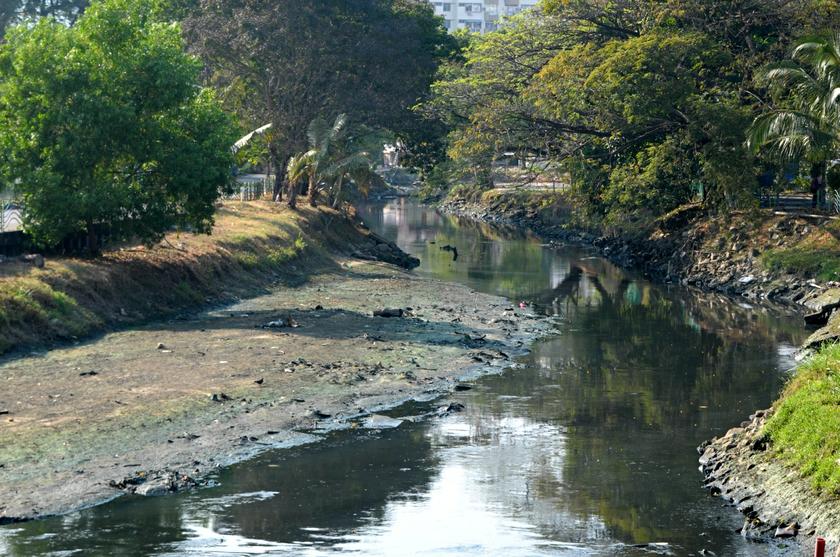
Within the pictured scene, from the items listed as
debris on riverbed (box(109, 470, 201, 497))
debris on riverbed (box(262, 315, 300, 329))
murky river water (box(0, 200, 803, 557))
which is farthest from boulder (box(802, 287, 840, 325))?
debris on riverbed (box(109, 470, 201, 497))

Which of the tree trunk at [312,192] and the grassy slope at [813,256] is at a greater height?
the tree trunk at [312,192]

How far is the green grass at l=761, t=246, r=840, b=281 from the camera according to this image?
40.6 m

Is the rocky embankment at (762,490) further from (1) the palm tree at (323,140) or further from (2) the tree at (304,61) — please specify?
(2) the tree at (304,61)

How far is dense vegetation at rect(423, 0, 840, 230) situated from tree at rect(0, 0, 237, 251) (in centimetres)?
1891

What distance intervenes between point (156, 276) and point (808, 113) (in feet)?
73.0

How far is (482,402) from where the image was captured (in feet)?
78.7

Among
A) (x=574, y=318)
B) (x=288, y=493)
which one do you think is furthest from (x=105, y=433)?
(x=574, y=318)

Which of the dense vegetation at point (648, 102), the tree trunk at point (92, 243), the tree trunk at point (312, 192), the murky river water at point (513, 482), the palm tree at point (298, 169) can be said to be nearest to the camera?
the murky river water at point (513, 482)

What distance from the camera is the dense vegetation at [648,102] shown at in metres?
45.2

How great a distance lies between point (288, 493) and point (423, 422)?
504cm

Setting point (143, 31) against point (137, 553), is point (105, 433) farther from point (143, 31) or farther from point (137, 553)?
point (143, 31)

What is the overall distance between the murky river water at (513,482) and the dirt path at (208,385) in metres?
0.84

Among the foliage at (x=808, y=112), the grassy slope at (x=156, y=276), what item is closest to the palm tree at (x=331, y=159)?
the grassy slope at (x=156, y=276)

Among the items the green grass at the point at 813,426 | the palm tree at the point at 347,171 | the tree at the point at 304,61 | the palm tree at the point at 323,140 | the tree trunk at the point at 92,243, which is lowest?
the green grass at the point at 813,426
